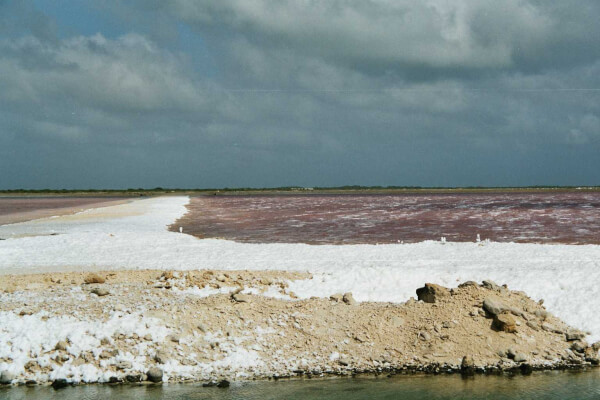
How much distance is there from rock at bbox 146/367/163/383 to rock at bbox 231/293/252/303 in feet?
9.33

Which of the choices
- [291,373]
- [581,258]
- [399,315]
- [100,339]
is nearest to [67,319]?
[100,339]

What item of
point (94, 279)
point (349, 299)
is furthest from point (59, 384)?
point (349, 299)

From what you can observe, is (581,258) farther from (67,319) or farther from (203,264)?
(67,319)

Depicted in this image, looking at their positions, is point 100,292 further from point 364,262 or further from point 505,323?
point 505,323

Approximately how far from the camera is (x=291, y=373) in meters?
10.3

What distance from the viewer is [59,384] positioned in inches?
390

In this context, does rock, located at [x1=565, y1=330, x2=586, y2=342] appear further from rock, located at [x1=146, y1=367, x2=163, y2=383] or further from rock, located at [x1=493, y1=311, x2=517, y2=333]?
rock, located at [x1=146, y1=367, x2=163, y2=383]

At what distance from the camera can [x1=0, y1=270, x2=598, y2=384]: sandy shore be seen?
33.9 feet

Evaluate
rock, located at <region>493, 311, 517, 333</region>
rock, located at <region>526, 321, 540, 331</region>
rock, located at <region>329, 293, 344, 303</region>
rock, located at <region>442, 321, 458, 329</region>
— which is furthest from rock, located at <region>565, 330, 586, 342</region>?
rock, located at <region>329, 293, 344, 303</region>

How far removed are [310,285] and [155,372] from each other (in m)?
5.53

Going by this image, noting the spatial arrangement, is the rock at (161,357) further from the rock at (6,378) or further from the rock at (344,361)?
the rock at (344,361)

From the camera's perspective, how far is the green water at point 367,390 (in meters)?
9.35

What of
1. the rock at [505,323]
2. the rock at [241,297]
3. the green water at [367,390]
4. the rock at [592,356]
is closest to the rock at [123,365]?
the green water at [367,390]

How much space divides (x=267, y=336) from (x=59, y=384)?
400 cm
